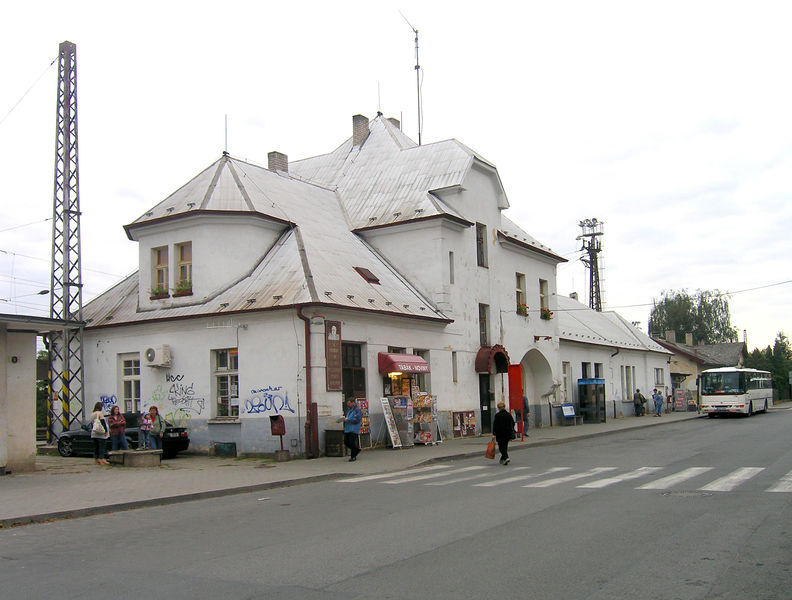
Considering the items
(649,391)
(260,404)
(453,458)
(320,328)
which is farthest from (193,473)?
(649,391)

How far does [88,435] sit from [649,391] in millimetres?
41807

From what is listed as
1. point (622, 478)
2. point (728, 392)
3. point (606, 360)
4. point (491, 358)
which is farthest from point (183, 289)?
point (728, 392)

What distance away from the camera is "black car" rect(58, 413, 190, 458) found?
2208 cm

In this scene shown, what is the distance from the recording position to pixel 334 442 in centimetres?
2134

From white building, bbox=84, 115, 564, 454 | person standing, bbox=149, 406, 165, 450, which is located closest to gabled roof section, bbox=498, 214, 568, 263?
white building, bbox=84, 115, 564, 454

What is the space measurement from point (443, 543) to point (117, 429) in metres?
14.6

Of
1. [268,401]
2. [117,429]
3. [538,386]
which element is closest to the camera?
[117,429]

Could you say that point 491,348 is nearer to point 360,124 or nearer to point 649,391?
point 360,124

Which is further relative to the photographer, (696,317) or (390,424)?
(696,317)

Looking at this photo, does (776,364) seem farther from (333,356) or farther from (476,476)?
(476,476)

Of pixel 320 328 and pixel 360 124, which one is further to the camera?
pixel 360 124

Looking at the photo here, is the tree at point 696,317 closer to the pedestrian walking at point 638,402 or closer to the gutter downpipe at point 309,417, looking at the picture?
the pedestrian walking at point 638,402

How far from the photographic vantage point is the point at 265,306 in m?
21.8

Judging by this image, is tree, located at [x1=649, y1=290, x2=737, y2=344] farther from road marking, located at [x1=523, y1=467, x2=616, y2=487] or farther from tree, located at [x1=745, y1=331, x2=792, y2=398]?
road marking, located at [x1=523, y1=467, x2=616, y2=487]
